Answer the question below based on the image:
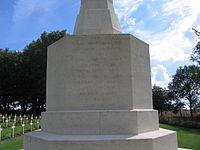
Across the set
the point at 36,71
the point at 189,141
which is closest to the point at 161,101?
the point at 36,71

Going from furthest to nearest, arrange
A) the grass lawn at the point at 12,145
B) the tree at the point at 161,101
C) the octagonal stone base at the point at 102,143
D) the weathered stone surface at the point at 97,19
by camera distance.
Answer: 1. the tree at the point at 161,101
2. the grass lawn at the point at 12,145
3. the weathered stone surface at the point at 97,19
4. the octagonal stone base at the point at 102,143

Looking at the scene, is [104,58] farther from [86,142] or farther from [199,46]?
[199,46]

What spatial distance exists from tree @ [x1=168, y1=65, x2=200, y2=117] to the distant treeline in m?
30.3

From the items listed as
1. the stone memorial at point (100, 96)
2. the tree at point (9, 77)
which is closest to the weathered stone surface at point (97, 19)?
the stone memorial at point (100, 96)

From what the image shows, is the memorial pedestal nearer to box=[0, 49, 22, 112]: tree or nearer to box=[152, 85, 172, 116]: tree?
box=[0, 49, 22, 112]: tree

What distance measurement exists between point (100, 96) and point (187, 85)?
4662cm

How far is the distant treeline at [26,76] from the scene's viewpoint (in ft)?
111

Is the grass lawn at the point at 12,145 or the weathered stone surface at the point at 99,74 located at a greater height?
the weathered stone surface at the point at 99,74

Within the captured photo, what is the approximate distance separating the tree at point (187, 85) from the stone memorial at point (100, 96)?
146ft

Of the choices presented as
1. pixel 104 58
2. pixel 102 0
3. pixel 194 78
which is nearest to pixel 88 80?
pixel 104 58

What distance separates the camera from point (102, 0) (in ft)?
19.9

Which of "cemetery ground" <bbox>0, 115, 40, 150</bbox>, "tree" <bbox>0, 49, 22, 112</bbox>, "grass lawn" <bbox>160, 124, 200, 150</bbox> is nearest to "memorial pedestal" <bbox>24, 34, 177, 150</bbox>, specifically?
"cemetery ground" <bbox>0, 115, 40, 150</bbox>

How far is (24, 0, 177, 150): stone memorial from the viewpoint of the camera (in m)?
4.33

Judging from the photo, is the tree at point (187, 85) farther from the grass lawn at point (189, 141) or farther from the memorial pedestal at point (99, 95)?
the memorial pedestal at point (99, 95)
